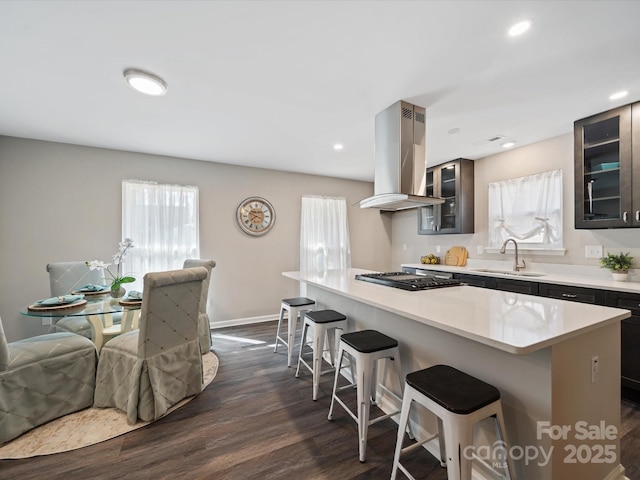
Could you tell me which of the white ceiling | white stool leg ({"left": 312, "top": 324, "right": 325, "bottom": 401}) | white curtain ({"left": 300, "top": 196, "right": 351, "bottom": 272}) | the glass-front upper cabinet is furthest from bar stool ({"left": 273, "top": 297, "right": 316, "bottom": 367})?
the glass-front upper cabinet

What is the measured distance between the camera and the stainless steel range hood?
2447 millimetres

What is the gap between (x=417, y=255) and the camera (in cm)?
519

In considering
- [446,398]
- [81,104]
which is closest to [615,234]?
[446,398]

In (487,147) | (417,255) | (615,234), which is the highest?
(487,147)

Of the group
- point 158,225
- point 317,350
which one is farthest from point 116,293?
point 317,350

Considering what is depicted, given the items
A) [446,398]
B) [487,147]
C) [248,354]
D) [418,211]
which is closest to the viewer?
[446,398]

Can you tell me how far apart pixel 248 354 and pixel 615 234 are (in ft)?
13.2

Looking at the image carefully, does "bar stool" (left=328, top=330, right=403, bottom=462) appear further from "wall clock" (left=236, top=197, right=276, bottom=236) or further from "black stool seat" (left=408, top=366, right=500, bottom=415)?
"wall clock" (left=236, top=197, right=276, bottom=236)

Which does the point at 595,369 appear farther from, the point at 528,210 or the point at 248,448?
the point at 528,210

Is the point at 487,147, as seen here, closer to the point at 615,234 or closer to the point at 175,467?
the point at 615,234

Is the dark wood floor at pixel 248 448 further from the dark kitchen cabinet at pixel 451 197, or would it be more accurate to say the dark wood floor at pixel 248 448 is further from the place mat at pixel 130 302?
the dark kitchen cabinet at pixel 451 197

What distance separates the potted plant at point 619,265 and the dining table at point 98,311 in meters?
4.25

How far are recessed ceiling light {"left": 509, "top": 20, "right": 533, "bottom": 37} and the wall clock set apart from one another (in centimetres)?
356

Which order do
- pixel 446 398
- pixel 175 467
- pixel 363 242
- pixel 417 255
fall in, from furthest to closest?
pixel 363 242 < pixel 417 255 < pixel 175 467 < pixel 446 398
